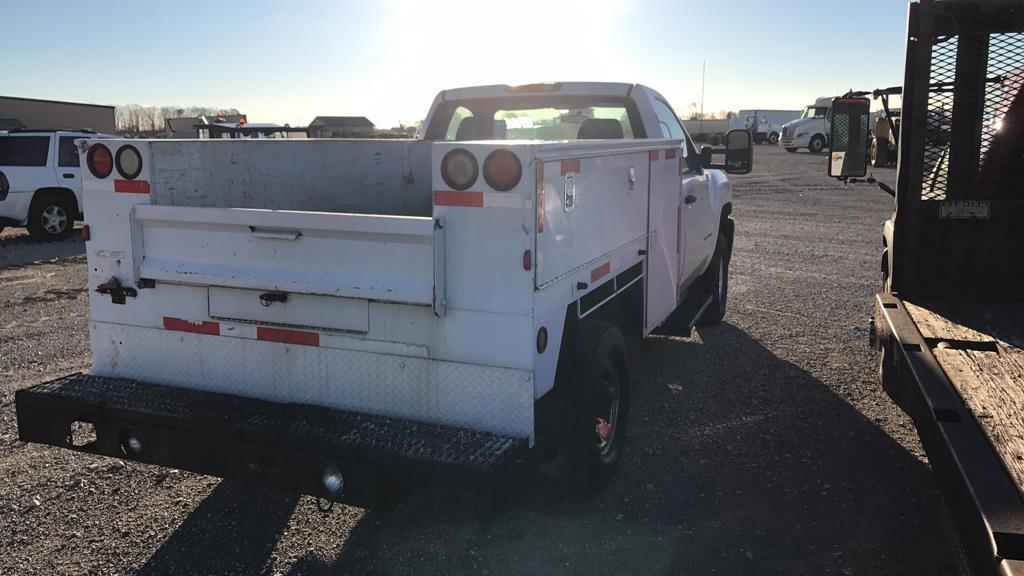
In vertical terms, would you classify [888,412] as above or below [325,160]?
below

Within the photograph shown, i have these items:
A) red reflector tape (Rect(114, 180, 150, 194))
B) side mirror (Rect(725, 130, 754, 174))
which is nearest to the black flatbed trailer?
side mirror (Rect(725, 130, 754, 174))

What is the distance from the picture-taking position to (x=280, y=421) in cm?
335

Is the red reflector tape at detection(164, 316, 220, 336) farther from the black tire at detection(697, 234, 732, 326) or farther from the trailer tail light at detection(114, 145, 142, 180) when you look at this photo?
the black tire at detection(697, 234, 732, 326)

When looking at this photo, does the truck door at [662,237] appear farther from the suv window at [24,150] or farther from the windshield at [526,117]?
the suv window at [24,150]

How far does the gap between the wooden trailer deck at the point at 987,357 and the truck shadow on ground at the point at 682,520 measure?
813 mm

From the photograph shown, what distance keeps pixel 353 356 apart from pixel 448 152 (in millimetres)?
939

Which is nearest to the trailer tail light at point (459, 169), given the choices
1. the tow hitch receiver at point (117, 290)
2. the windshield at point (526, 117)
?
the tow hitch receiver at point (117, 290)

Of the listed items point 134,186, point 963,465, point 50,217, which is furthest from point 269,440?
point 50,217

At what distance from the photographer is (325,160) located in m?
4.50

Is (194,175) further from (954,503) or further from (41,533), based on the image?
(954,503)

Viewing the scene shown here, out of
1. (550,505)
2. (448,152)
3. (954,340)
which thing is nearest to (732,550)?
(550,505)

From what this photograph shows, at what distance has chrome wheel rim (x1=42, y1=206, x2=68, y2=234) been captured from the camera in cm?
1425

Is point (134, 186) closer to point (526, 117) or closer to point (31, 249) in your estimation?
point (526, 117)

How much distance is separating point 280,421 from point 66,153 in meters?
13.2
